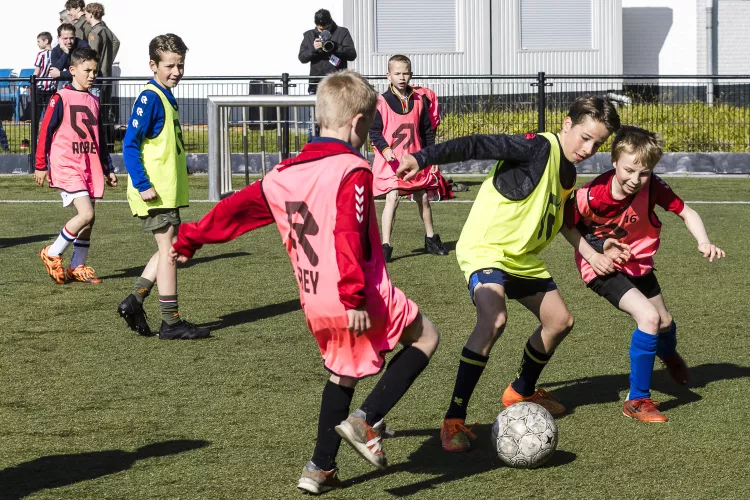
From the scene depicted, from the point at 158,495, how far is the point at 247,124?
458 inches

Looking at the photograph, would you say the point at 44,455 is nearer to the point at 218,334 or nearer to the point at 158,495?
the point at 158,495

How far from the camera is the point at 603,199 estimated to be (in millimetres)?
5629

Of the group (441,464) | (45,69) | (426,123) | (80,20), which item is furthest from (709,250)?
(45,69)

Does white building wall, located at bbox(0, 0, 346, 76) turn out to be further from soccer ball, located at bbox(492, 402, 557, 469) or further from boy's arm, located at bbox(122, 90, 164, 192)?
soccer ball, located at bbox(492, 402, 557, 469)

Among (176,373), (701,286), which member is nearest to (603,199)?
(176,373)

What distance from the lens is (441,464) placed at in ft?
15.8

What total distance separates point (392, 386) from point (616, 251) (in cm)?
163

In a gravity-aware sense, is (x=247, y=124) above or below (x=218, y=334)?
above

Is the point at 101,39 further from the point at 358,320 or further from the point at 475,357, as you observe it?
the point at 358,320

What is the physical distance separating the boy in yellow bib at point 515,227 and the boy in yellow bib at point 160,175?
8.39ft

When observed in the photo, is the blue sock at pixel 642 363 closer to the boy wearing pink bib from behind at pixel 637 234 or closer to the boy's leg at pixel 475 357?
the boy wearing pink bib from behind at pixel 637 234

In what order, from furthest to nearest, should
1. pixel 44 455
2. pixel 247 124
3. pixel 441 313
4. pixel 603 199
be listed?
pixel 247 124, pixel 441 313, pixel 603 199, pixel 44 455

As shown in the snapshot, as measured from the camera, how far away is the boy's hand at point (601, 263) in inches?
216

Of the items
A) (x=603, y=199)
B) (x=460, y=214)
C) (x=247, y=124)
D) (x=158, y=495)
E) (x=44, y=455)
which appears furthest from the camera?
(x=247, y=124)
